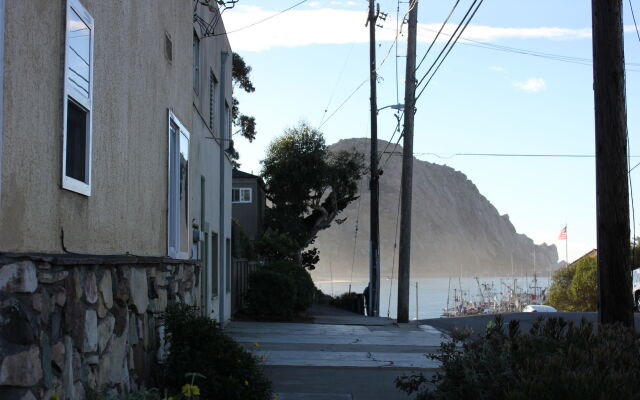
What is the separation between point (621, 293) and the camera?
868cm

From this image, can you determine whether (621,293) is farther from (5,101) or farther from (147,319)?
(5,101)

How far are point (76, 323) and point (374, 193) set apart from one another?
86.3 ft

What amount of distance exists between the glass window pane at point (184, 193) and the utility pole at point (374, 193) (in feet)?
61.3

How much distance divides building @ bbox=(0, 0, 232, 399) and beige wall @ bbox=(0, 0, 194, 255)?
0.02 m

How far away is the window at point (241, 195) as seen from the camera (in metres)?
40.0

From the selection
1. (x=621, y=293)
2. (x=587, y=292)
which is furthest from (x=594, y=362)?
(x=587, y=292)

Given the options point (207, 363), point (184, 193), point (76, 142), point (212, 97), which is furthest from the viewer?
point (212, 97)

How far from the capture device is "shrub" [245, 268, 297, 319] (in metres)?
24.9

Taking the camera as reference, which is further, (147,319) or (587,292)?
(587,292)

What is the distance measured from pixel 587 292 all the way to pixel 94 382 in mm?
38385

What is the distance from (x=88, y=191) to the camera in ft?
22.0

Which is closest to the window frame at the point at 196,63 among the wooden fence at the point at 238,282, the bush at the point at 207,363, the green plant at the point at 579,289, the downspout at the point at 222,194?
the downspout at the point at 222,194

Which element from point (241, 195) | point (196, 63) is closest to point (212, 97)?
point (196, 63)

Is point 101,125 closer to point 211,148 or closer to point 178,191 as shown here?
point 178,191
